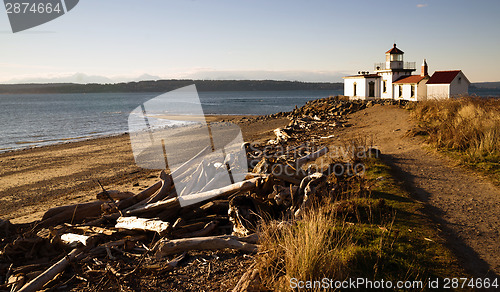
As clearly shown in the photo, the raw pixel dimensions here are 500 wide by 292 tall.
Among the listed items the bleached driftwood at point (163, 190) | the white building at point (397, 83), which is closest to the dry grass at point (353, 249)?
the bleached driftwood at point (163, 190)

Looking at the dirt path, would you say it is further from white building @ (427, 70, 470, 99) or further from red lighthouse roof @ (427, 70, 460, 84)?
Result: red lighthouse roof @ (427, 70, 460, 84)

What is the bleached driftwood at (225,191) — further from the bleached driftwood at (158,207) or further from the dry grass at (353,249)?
the dry grass at (353,249)

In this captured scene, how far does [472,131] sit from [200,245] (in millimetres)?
10276

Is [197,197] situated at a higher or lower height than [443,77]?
lower

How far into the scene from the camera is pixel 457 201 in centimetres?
746

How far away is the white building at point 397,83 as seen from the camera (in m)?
36.6

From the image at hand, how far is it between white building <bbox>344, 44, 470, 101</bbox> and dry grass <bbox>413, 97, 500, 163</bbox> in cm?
2193

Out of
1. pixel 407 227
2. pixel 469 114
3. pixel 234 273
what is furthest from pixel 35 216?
pixel 469 114

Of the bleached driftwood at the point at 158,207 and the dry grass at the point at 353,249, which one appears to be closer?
the dry grass at the point at 353,249

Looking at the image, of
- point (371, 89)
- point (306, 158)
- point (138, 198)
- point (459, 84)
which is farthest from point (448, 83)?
point (138, 198)

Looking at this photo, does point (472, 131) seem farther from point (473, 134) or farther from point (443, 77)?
point (443, 77)

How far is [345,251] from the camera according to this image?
4.88 meters

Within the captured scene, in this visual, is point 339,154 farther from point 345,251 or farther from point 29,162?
point 29,162

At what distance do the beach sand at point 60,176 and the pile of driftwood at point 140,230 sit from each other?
3032 millimetres
